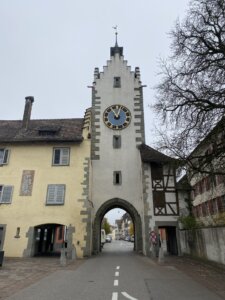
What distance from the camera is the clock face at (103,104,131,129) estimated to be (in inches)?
1093

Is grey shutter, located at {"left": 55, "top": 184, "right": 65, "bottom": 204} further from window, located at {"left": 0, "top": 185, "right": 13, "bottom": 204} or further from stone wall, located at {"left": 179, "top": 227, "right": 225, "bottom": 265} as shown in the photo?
stone wall, located at {"left": 179, "top": 227, "right": 225, "bottom": 265}

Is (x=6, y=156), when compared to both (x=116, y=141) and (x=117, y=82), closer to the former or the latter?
(x=116, y=141)

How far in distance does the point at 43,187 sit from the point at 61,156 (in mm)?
2980

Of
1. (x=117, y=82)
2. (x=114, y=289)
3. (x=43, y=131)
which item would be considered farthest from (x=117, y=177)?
(x=114, y=289)

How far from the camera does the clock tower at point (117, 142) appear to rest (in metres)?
24.8

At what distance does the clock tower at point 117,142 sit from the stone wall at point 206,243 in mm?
4512

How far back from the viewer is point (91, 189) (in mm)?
24781

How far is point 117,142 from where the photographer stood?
89.0ft

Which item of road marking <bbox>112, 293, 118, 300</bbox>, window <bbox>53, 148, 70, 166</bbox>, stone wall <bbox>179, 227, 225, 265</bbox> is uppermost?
window <bbox>53, 148, 70, 166</bbox>

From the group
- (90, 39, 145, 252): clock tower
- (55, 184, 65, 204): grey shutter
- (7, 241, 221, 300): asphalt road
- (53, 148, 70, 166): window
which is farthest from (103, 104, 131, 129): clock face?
(7, 241, 221, 300): asphalt road

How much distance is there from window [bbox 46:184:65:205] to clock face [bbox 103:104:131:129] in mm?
9273

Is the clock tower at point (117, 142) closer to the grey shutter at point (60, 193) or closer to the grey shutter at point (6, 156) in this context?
the grey shutter at point (60, 193)

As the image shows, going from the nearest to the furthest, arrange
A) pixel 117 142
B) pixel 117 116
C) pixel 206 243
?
pixel 206 243
pixel 117 142
pixel 117 116

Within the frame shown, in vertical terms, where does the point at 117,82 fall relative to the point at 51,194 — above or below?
above
